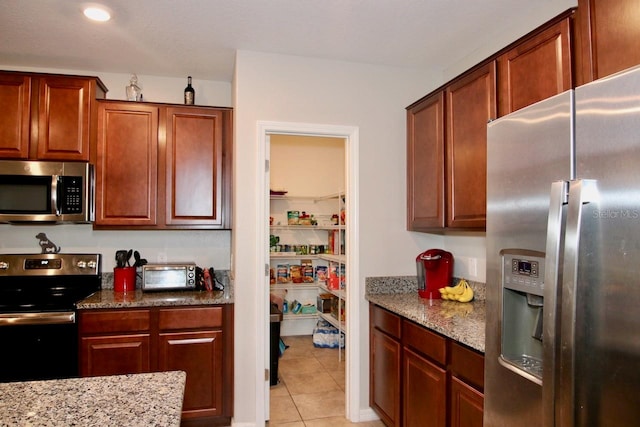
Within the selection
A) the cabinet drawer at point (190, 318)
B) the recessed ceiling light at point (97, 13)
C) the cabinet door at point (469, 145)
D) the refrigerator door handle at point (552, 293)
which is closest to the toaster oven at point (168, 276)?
the cabinet drawer at point (190, 318)

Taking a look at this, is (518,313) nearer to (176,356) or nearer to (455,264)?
(455,264)

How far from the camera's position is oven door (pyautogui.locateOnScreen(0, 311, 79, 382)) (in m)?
2.49

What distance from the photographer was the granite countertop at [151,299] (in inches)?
104

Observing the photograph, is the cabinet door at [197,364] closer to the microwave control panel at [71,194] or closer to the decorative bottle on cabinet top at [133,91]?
the microwave control panel at [71,194]

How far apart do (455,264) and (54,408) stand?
8.38ft

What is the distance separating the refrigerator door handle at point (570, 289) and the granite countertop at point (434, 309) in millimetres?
568

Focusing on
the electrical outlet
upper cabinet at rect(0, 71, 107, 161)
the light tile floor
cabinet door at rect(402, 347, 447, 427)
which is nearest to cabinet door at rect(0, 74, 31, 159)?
upper cabinet at rect(0, 71, 107, 161)

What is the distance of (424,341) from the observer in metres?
2.20

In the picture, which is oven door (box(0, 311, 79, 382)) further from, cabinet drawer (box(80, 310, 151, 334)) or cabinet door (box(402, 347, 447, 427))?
cabinet door (box(402, 347, 447, 427))

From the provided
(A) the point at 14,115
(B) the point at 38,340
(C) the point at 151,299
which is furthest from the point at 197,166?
(B) the point at 38,340

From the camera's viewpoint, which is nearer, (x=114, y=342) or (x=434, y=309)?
(x=434, y=309)

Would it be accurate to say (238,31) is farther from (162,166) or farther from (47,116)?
(47,116)

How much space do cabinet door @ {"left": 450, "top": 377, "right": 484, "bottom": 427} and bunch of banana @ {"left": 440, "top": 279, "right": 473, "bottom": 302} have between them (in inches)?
30.6

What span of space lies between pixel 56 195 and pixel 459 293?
2787mm
